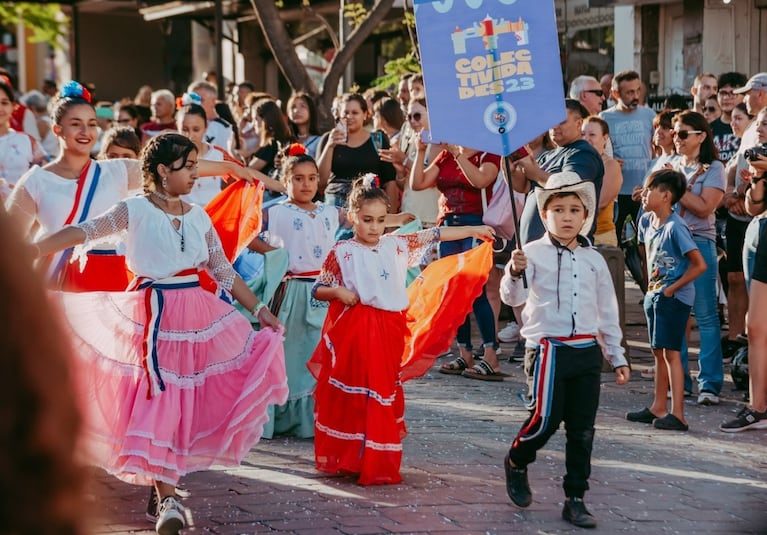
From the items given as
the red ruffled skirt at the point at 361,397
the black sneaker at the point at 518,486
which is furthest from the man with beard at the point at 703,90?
the black sneaker at the point at 518,486

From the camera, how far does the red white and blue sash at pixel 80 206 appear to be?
20.4ft

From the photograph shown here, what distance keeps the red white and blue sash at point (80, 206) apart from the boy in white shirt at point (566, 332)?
85.7 inches

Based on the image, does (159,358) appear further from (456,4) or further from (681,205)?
(681,205)

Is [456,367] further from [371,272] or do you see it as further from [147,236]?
[147,236]

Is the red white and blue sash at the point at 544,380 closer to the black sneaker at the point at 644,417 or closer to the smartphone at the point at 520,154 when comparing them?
the black sneaker at the point at 644,417

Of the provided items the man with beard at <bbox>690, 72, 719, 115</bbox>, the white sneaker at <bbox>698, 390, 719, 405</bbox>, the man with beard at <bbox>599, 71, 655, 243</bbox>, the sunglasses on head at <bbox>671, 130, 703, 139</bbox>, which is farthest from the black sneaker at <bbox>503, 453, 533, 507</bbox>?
the man with beard at <bbox>690, 72, 719, 115</bbox>

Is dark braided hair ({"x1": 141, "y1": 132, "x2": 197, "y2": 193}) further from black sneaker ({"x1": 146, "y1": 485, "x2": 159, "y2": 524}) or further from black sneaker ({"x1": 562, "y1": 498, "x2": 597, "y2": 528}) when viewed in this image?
black sneaker ({"x1": 562, "y1": 498, "x2": 597, "y2": 528})

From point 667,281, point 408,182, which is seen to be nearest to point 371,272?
point 667,281

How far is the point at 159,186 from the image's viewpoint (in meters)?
5.51

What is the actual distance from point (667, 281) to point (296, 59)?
928cm

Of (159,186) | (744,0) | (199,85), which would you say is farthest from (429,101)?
(744,0)

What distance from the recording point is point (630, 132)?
438 inches

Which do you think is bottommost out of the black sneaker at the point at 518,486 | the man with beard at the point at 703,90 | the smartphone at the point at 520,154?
the black sneaker at the point at 518,486

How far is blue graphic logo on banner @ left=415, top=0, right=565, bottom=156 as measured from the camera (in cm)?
613
